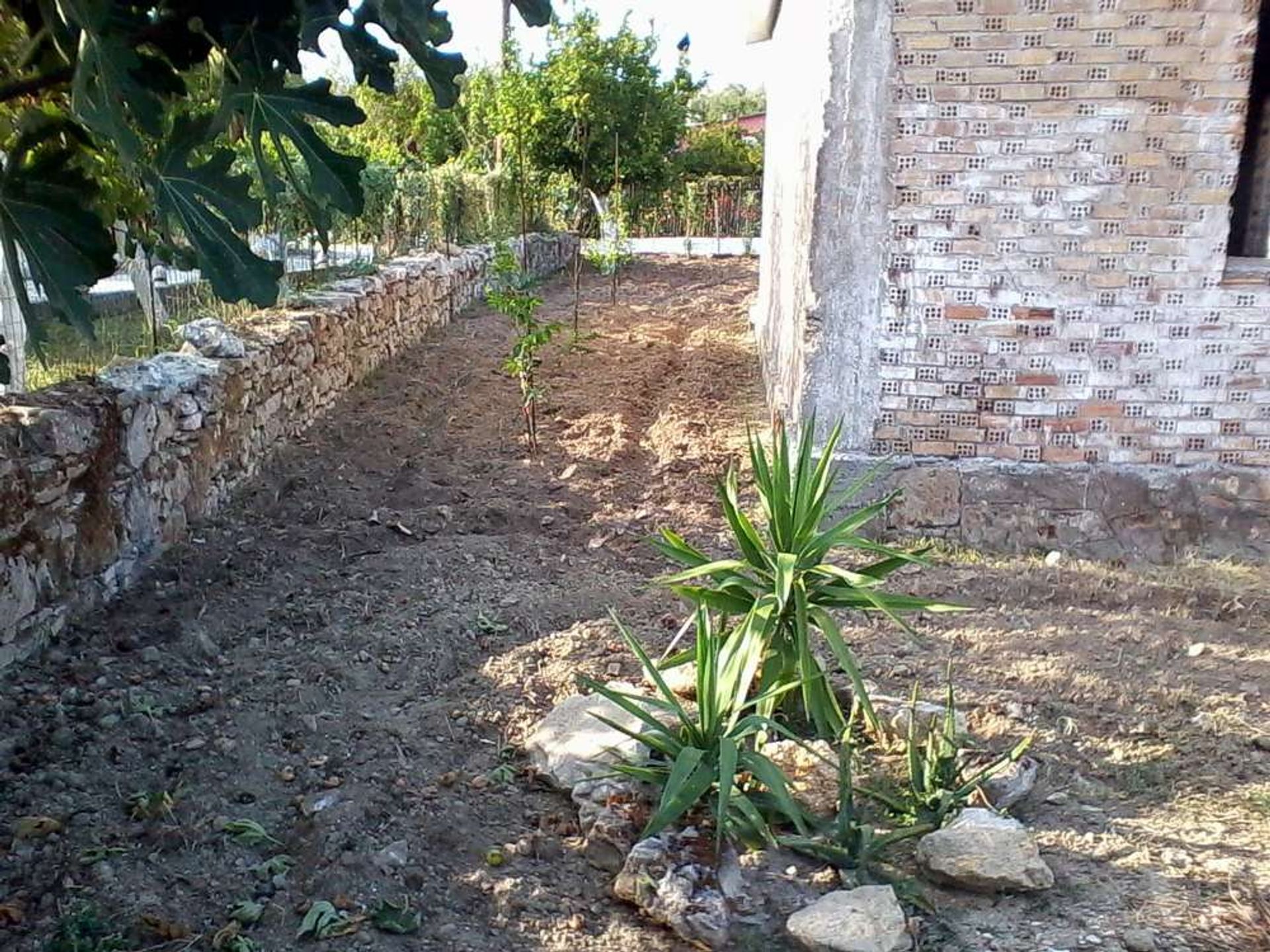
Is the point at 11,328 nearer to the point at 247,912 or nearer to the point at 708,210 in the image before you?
the point at 247,912

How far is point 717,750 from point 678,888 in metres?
0.48

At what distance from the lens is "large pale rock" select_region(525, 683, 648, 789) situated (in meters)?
3.15

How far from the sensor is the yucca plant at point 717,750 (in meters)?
2.83

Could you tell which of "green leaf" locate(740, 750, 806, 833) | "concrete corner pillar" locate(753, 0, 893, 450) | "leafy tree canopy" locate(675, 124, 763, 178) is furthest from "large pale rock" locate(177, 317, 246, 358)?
"leafy tree canopy" locate(675, 124, 763, 178)

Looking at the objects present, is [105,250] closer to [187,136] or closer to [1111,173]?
[187,136]

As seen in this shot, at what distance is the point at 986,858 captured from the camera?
108 inches

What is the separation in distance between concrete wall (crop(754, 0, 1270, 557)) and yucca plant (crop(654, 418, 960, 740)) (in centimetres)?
177

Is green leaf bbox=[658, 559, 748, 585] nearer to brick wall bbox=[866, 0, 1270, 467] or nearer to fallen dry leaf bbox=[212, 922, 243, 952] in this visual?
fallen dry leaf bbox=[212, 922, 243, 952]

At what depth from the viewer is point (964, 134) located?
4832mm

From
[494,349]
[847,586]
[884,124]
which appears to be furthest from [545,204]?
[847,586]

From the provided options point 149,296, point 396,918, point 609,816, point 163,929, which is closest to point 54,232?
point 163,929

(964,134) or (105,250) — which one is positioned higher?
(964,134)

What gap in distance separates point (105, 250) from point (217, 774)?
1662mm

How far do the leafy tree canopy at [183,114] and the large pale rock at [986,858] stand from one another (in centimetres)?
215
